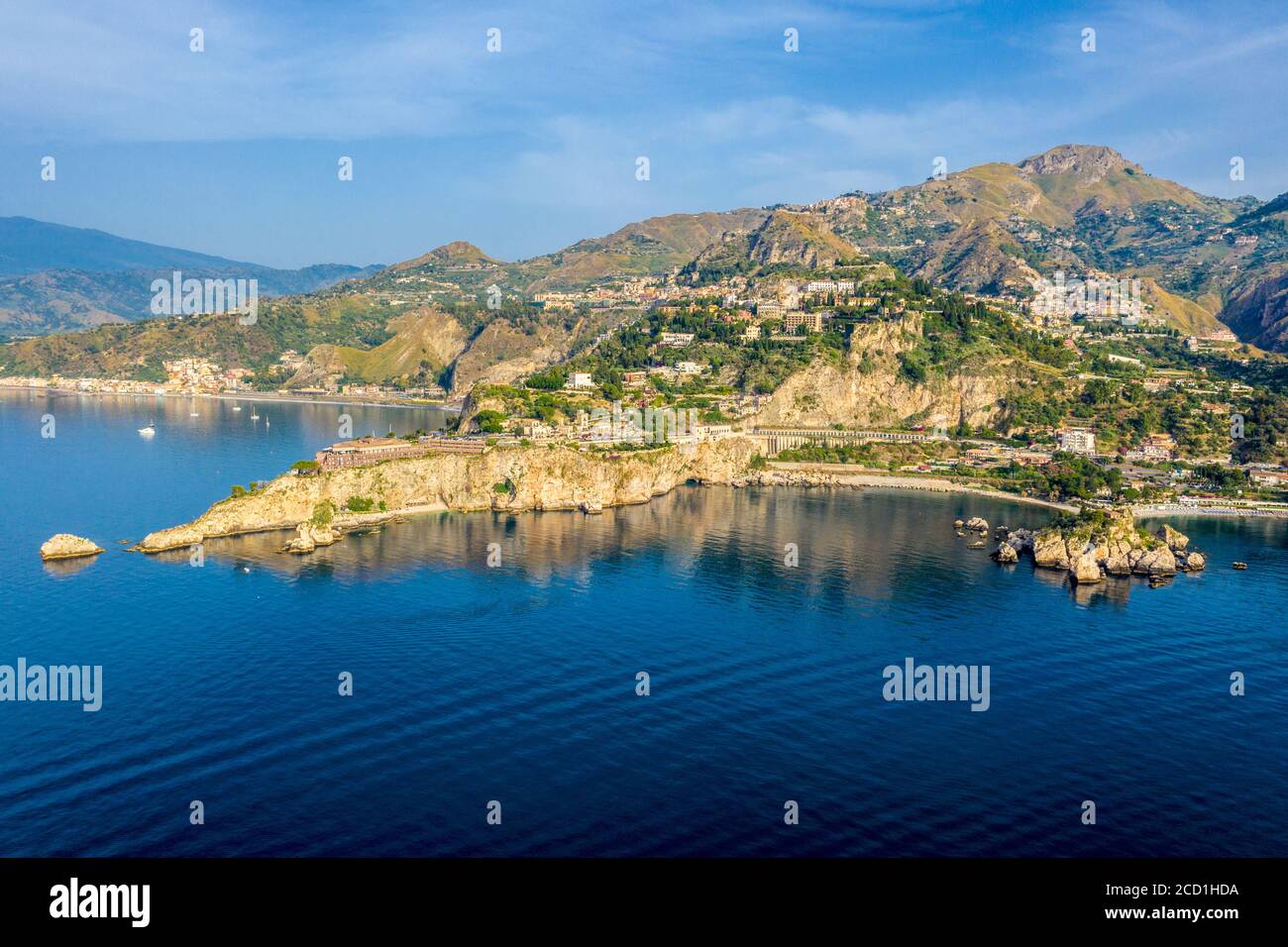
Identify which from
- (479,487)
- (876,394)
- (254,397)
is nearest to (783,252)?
(876,394)

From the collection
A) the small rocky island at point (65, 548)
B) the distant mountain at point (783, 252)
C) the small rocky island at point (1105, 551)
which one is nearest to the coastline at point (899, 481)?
the small rocky island at point (1105, 551)

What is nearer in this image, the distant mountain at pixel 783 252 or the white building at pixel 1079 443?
the white building at pixel 1079 443

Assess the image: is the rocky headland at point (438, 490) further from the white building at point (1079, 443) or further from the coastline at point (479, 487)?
the white building at point (1079, 443)

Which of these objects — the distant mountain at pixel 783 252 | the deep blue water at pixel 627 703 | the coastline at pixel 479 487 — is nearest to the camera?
the deep blue water at pixel 627 703

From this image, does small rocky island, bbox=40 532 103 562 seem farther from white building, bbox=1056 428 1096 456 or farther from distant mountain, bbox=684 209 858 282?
distant mountain, bbox=684 209 858 282

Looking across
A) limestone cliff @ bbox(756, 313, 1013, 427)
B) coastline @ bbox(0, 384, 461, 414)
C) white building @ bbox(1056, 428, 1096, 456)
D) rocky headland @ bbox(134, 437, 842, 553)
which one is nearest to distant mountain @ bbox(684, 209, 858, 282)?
coastline @ bbox(0, 384, 461, 414)

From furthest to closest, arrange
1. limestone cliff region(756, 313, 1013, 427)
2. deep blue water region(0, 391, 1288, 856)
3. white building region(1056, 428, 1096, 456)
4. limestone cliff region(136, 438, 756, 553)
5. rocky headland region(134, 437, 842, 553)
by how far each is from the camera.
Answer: limestone cliff region(756, 313, 1013, 427) < white building region(1056, 428, 1096, 456) < limestone cliff region(136, 438, 756, 553) < rocky headland region(134, 437, 842, 553) < deep blue water region(0, 391, 1288, 856)
